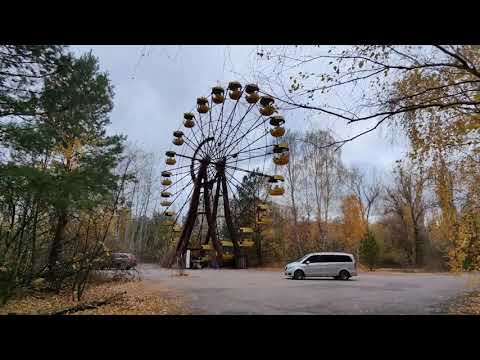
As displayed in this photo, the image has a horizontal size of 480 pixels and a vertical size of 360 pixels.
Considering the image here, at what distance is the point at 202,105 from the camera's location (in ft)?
32.0

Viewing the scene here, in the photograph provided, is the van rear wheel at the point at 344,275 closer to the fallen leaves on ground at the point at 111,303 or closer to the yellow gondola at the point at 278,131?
the yellow gondola at the point at 278,131

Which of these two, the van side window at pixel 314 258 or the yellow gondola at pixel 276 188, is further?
the van side window at pixel 314 258

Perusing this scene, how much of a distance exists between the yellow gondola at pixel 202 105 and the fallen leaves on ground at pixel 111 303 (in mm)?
5815

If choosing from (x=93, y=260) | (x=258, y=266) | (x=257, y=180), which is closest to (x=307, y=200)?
(x=257, y=180)

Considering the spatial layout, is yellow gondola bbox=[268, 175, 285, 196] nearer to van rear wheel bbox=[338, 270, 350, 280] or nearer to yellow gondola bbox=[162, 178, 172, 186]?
van rear wheel bbox=[338, 270, 350, 280]

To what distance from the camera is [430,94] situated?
8.19 feet

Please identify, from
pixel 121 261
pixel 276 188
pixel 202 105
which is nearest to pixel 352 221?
pixel 276 188

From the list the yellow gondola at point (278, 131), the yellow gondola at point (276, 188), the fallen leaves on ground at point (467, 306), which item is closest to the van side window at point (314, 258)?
the yellow gondola at point (276, 188)

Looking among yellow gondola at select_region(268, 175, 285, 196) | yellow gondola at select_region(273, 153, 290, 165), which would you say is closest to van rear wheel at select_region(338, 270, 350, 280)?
yellow gondola at select_region(268, 175, 285, 196)

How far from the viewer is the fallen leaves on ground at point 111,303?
3930 millimetres

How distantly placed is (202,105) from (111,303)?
6806 mm

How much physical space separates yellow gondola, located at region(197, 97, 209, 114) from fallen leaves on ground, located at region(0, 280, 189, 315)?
19.1 ft

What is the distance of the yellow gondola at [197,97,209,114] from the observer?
970 centimetres
